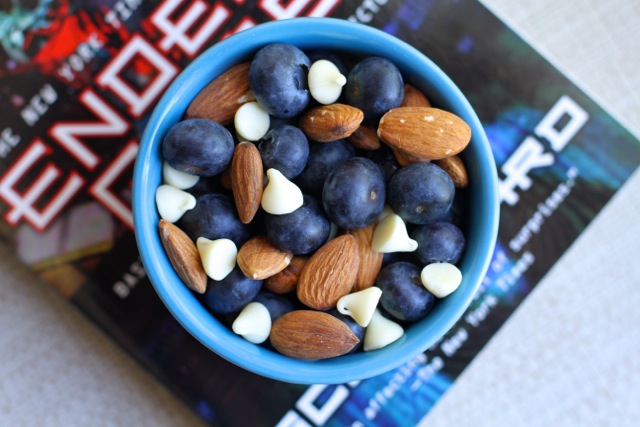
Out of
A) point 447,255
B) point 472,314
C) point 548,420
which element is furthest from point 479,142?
point 548,420

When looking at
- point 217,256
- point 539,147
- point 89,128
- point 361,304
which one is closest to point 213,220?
point 217,256

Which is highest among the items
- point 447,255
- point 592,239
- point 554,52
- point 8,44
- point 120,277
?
point 554,52

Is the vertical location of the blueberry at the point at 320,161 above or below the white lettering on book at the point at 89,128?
above

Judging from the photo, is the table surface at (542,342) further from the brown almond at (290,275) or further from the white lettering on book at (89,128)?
the brown almond at (290,275)

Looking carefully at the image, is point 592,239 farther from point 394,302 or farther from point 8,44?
point 8,44

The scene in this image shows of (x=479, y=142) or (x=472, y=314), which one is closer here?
(x=479, y=142)

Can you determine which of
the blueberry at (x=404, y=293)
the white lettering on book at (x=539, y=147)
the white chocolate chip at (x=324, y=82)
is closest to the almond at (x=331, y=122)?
the white chocolate chip at (x=324, y=82)

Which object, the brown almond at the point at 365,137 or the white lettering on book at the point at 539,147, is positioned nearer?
the brown almond at the point at 365,137

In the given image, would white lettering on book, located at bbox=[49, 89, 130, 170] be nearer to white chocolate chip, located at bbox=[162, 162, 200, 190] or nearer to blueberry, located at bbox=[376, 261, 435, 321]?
white chocolate chip, located at bbox=[162, 162, 200, 190]
